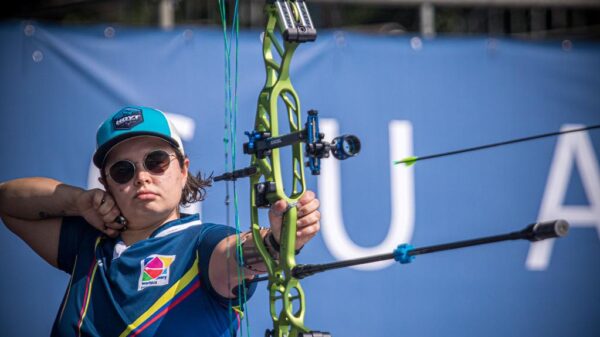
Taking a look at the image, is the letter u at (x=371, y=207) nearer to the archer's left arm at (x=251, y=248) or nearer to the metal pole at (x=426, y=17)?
the metal pole at (x=426, y=17)

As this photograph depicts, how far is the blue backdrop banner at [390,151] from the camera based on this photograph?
4.17 meters

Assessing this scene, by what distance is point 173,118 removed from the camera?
4.27 metres

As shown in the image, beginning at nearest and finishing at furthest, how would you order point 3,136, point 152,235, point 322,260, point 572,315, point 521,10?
point 152,235 < point 3,136 < point 322,260 < point 572,315 < point 521,10

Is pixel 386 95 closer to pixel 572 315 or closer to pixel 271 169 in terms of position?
pixel 572 315

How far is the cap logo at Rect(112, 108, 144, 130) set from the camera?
→ 9.11 ft

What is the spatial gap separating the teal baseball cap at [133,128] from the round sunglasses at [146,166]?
0.06m

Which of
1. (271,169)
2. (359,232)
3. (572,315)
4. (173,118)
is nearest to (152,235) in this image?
(271,169)

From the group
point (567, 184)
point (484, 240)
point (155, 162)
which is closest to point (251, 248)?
point (155, 162)

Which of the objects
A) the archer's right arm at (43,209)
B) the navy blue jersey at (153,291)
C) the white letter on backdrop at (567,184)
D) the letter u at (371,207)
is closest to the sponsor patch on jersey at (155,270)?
the navy blue jersey at (153,291)

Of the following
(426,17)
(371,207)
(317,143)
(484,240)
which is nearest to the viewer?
(484,240)

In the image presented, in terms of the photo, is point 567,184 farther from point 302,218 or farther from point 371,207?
point 302,218

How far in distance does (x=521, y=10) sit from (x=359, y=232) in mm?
2296

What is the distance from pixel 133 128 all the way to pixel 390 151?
2.01 meters

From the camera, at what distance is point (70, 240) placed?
9.62ft
